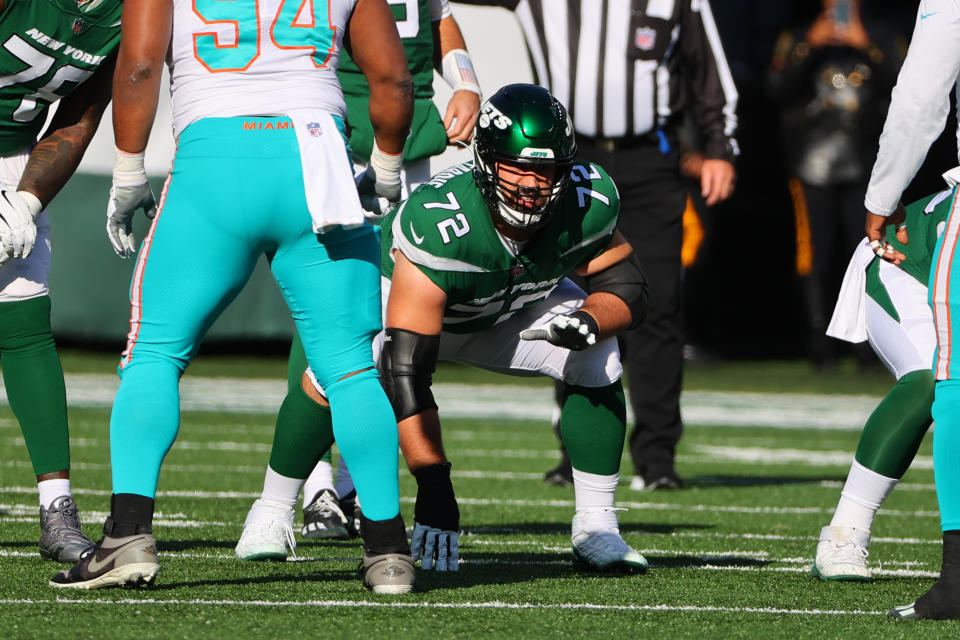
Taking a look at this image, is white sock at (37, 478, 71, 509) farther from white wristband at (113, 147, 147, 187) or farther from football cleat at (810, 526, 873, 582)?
football cleat at (810, 526, 873, 582)

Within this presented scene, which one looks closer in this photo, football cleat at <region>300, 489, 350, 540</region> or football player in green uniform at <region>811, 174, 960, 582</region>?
football player in green uniform at <region>811, 174, 960, 582</region>

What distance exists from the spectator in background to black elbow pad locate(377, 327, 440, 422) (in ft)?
25.7

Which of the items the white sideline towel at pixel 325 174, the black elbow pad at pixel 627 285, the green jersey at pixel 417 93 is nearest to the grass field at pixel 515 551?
the black elbow pad at pixel 627 285

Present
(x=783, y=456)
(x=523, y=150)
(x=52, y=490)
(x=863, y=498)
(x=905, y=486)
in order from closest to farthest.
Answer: (x=523, y=150), (x=863, y=498), (x=52, y=490), (x=905, y=486), (x=783, y=456)

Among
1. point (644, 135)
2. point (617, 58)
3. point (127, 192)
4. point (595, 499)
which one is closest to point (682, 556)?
point (595, 499)

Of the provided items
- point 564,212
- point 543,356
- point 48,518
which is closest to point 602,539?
point 543,356

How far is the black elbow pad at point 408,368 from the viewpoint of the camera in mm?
4207

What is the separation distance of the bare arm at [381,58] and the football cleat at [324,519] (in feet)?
5.41

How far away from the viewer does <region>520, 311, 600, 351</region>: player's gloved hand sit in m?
4.11

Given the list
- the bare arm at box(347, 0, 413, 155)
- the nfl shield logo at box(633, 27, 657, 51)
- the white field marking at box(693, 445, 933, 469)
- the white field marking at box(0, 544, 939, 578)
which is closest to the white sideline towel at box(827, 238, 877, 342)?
the white field marking at box(0, 544, 939, 578)

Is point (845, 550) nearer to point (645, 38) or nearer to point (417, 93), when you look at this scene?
point (417, 93)

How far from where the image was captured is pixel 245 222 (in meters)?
3.62

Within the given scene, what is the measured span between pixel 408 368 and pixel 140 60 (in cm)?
109

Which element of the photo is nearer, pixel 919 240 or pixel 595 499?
pixel 919 240
